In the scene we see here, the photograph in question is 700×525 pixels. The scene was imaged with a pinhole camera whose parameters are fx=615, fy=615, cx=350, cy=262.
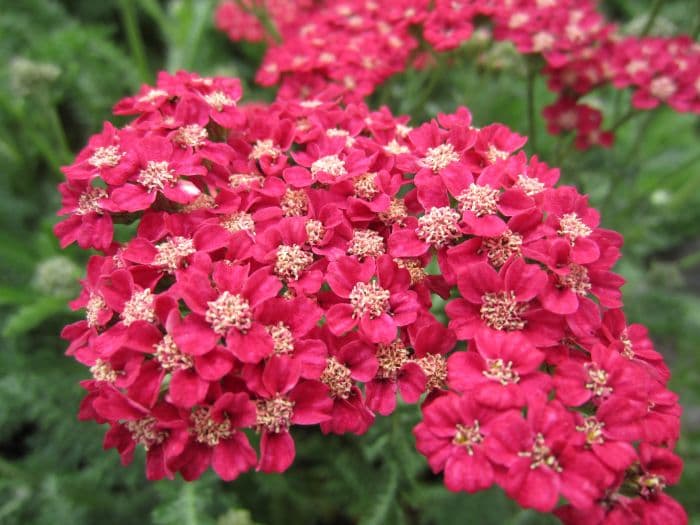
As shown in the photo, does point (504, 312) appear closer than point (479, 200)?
Yes

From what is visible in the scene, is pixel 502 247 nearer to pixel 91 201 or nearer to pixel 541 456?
pixel 541 456

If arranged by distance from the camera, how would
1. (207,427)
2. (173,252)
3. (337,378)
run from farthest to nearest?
(173,252) → (337,378) → (207,427)

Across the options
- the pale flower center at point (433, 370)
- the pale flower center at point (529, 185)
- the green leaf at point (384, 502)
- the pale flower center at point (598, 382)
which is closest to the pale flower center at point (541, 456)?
the pale flower center at point (598, 382)

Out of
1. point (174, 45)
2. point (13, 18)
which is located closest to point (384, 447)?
point (174, 45)

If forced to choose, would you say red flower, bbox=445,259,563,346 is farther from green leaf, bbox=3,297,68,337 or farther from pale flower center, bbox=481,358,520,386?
green leaf, bbox=3,297,68,337

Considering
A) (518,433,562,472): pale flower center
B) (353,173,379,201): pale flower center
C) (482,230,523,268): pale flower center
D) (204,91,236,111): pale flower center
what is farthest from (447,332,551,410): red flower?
(204,91,236,111): pale flower center

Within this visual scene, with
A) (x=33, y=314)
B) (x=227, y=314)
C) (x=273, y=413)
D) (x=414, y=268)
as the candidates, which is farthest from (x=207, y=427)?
(x=33, y=314)

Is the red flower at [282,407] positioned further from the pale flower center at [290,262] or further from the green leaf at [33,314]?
the green leaf at [33,314]

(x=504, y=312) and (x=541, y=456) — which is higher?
(x=504, y=312)
